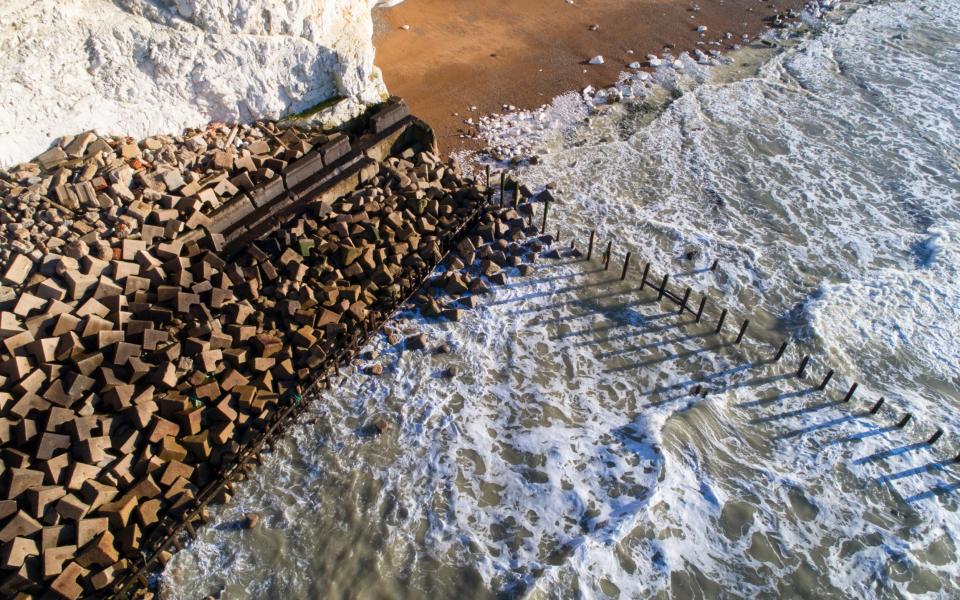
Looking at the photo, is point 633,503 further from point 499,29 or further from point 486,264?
point 499,29

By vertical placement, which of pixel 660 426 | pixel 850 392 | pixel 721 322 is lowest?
pixel 660 426

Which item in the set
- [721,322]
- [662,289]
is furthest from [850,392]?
[662,289]

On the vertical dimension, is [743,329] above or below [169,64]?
below

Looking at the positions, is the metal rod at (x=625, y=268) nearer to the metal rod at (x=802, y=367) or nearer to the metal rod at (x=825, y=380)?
the metal rod at (x=802, y=367)

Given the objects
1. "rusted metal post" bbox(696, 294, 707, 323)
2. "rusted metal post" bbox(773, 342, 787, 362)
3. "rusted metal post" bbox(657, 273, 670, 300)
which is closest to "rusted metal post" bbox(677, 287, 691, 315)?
"rusted metal post" bbox(696, 294, 707, 323)

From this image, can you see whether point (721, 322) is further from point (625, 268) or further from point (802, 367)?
point (625, 268)

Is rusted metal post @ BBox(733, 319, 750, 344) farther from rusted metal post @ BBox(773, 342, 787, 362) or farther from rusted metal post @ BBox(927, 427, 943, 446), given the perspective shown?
rusted metal post @ BBox(927, 427, 943, 446)
